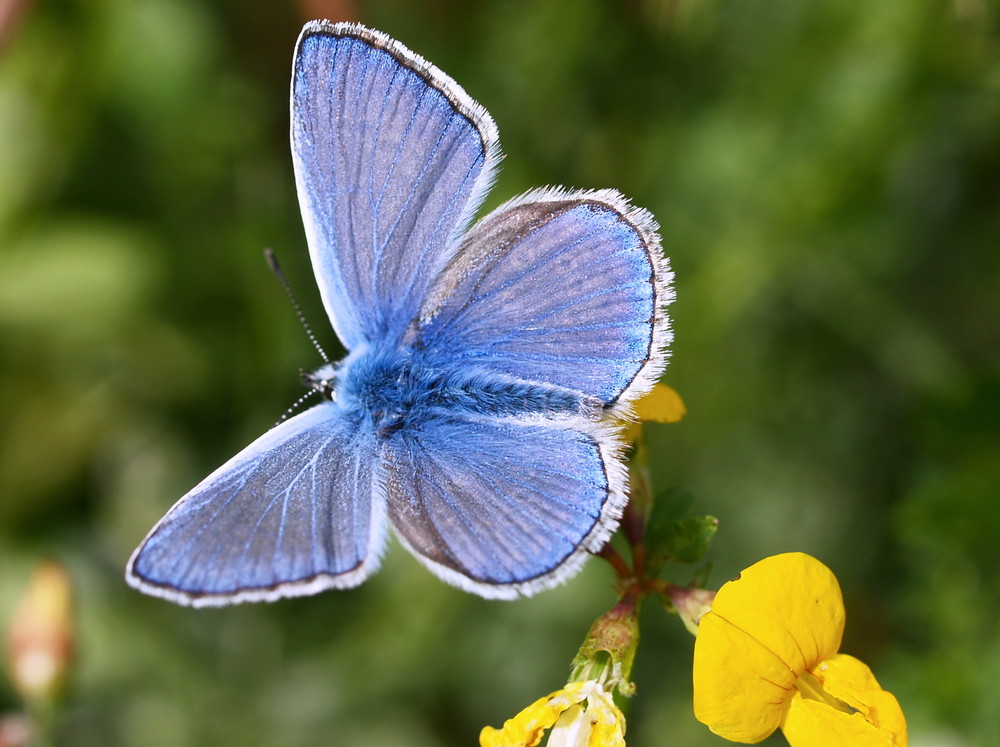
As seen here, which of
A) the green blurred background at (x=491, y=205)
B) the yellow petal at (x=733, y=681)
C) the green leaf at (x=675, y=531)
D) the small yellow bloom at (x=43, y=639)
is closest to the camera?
the yellow petal at (x=733, y=681)

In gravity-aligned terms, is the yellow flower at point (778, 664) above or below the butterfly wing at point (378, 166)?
below

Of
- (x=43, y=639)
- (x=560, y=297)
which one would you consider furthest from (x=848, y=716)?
(x=43, y=639)

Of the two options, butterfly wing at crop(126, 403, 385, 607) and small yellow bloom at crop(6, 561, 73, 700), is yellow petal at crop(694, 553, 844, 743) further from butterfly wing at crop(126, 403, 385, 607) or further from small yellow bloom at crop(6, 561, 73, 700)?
small yellow bloom at crop(6, 561, 73, 700)

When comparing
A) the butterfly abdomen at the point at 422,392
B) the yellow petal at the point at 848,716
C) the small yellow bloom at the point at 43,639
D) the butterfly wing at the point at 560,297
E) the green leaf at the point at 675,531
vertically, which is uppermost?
the butterfly wing at the point at 560,297

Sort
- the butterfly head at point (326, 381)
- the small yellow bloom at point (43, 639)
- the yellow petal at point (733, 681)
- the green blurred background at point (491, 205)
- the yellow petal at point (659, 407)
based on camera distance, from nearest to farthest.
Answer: the yellow petal at point (733, 681)
the yellow petal at point (659, 407)
the butterfly head at point (326, 381)
the small yellow bloom at point (43, 639)
the green blurred background at point (491, 205)

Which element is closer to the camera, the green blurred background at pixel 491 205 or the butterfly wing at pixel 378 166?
the butterfly wing at pixel 378 166

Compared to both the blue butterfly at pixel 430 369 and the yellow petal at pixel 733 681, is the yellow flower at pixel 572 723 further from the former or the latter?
the blue butterfly at pixel 430 369

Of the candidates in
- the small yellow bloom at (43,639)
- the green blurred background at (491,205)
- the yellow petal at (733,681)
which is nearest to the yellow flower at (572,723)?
the yellow petal at (733,681)
